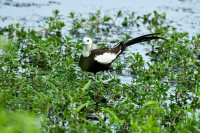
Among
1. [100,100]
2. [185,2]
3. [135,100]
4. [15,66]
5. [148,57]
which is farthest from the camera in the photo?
[185,2]

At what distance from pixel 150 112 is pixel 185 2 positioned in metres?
10.9

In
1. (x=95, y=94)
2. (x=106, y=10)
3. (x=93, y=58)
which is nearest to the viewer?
(x=95, y=94)

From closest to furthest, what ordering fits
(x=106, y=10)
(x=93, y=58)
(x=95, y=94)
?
(x=95, y=94) < (x=93, y=58) < (x=106, y=10)

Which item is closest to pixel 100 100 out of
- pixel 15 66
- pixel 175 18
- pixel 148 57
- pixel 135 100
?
pixel 135 100

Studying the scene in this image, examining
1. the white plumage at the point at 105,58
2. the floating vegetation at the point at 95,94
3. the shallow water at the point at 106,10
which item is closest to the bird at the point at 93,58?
the white plumage at the point at 105,58

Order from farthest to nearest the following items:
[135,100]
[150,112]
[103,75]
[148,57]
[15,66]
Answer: [148,57], [103,75], [15,66], [135,100], [150,112]

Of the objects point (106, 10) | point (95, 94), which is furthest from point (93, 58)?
point (106, 10)

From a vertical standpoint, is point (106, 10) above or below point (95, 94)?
above

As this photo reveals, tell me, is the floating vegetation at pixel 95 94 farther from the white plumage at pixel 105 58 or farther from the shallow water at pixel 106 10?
the shallow water at pixel 106 10

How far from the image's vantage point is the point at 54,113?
4.66 metres

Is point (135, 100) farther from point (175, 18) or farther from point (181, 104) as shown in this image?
point (175, 18)

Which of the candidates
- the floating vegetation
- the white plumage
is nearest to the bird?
the white plumage

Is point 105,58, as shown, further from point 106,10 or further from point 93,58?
point 106,10

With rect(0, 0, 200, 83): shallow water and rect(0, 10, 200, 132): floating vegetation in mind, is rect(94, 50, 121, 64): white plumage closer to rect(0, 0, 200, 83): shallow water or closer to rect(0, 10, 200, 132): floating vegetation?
rect(0, 10, 200, 132): floating vegetation
